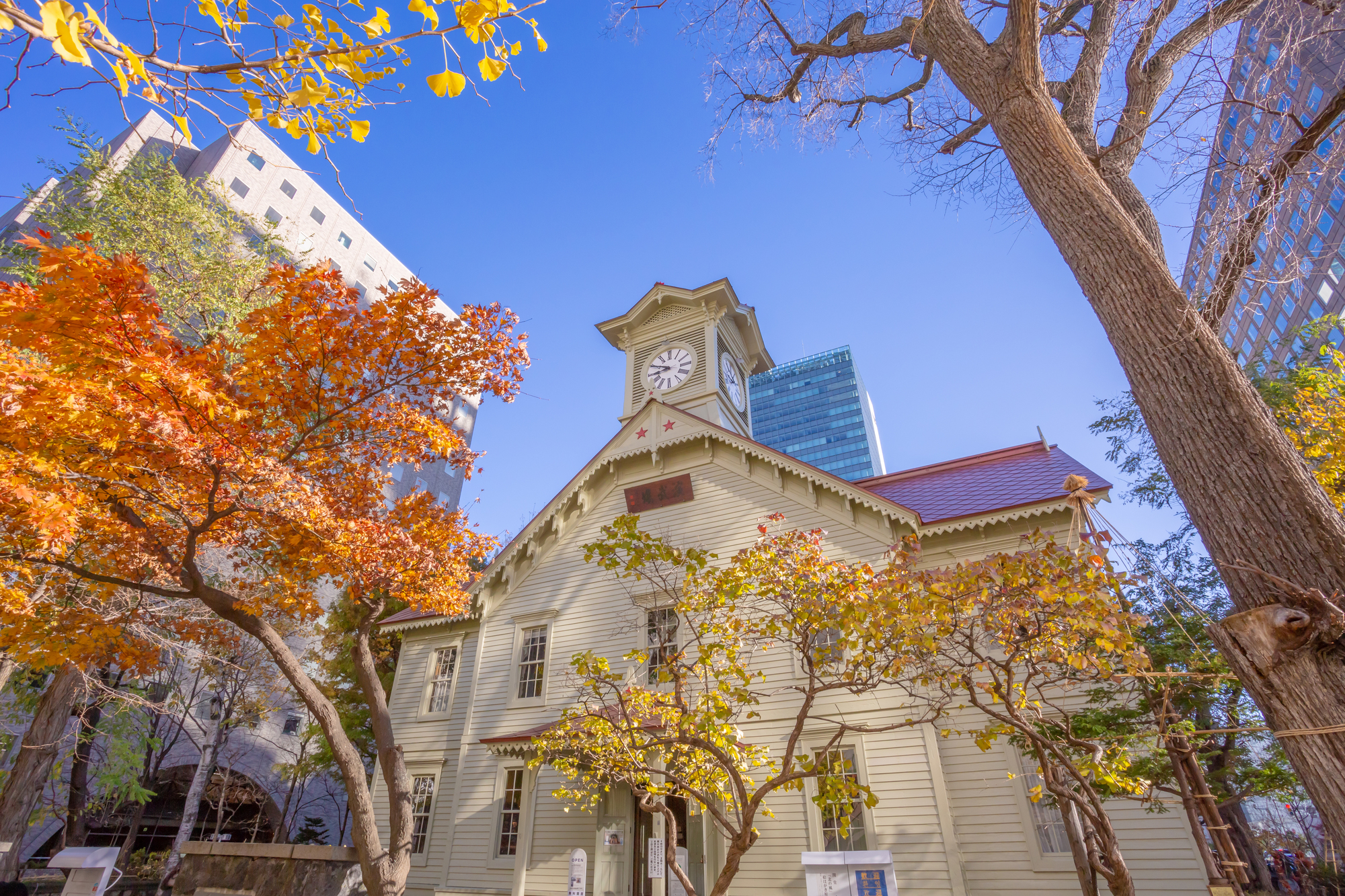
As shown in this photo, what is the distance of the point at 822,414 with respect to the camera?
439ft

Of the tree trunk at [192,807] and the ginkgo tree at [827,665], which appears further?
the tree trunk at [192,807]

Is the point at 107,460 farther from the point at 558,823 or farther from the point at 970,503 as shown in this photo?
the point at 970,503

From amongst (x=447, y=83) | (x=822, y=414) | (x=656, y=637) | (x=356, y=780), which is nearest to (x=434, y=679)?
(x=656, y=637)

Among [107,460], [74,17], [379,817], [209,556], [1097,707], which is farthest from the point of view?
[209,556]

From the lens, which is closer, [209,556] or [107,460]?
[107,460]

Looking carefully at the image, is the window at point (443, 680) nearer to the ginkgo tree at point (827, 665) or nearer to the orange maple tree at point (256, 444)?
the ginkgo tree at point (827, 665)

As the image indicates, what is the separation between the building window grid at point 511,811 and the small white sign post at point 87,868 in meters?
6.96

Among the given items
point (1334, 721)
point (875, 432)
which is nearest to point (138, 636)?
point (1334, 721)

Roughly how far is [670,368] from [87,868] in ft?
52.5

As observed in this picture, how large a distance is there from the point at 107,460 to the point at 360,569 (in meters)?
3.40

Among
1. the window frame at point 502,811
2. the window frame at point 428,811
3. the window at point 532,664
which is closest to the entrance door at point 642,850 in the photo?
the window frame at point 502,811

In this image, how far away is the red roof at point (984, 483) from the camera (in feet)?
41.7

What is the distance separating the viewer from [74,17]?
222cm

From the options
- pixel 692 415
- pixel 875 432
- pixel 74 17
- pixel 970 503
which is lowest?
pixel 74 17
